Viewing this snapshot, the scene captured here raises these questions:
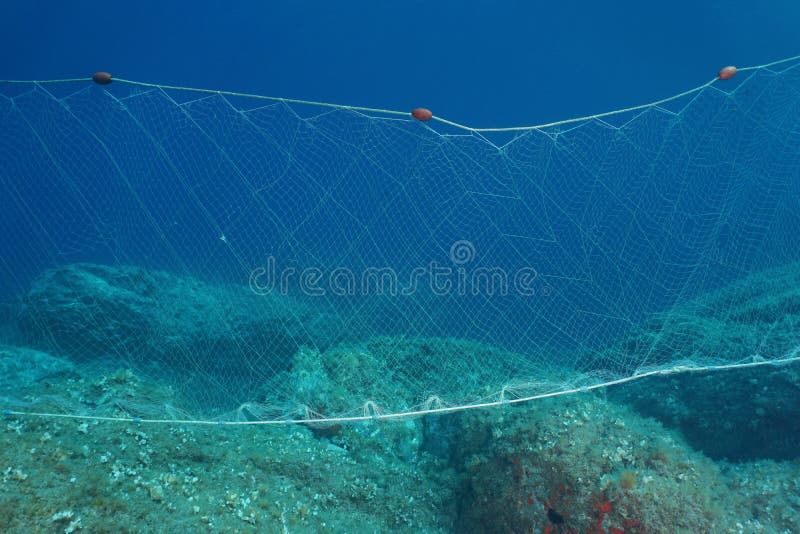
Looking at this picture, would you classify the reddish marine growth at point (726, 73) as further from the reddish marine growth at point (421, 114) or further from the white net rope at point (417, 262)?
the reddish marine growth at point (421, 114)

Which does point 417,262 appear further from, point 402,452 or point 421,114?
point 421,114

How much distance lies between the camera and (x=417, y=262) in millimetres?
6766

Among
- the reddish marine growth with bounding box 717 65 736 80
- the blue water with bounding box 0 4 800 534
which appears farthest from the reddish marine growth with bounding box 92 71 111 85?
the reddish marine growth with bounding box 717 65 736 80

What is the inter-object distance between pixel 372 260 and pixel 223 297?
238cm

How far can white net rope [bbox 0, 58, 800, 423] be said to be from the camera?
5.00 metres

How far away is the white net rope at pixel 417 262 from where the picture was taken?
500cm

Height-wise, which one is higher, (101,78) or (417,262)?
(101,78)

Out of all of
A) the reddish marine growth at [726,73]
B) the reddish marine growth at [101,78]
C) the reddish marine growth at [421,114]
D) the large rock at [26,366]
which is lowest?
→ the large rock at [26,366]

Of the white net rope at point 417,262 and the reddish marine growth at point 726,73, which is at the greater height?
the reddish marine growth at point 726,73

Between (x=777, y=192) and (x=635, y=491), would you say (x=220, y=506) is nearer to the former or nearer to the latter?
(x=635, y=491)

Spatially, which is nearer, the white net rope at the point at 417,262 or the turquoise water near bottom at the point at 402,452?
the turquoise water near bottom at the point at 402,452

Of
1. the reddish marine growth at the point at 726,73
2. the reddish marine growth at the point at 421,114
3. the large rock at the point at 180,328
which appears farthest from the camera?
the large rock at the point at 180,328

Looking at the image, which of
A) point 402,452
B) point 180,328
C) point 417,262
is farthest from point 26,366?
point 417,262

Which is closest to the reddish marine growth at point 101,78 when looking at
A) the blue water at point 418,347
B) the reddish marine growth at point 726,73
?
the blue water at point 418,347
